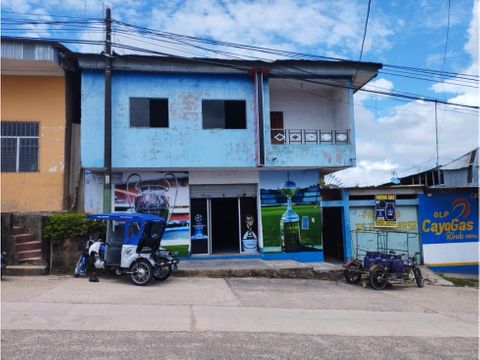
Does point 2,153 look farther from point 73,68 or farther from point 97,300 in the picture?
point 97,300

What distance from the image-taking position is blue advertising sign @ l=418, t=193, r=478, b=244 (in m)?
17.3

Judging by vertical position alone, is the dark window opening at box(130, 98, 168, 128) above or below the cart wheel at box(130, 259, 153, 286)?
above

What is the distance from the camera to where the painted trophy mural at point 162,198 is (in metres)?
16.0

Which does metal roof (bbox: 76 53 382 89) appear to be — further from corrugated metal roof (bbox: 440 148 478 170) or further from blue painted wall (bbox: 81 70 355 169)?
corrugated metal roof (bbox: 440 148 478 170)

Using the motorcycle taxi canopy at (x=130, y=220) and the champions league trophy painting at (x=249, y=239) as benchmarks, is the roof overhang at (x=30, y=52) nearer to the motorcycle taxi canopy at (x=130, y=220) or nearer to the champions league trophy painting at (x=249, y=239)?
the motorcycle taxi canopy at (x=130, y=220)

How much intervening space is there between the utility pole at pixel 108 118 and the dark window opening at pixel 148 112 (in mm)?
1197

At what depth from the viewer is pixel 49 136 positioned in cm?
1552

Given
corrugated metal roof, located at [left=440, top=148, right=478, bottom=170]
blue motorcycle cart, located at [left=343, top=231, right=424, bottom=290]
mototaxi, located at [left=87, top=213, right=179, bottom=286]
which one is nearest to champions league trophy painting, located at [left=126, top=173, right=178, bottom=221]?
mototaxi, located at [left=87, top=213, right=179, bottom=286]

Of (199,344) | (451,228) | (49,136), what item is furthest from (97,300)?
(451,228)

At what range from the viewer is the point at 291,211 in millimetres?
16969

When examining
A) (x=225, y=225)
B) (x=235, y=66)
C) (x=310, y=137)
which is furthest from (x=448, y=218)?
(x=235, y=66)

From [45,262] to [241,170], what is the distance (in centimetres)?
733

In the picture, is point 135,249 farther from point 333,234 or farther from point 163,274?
point 333,234

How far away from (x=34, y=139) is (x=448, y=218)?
51.2ft
